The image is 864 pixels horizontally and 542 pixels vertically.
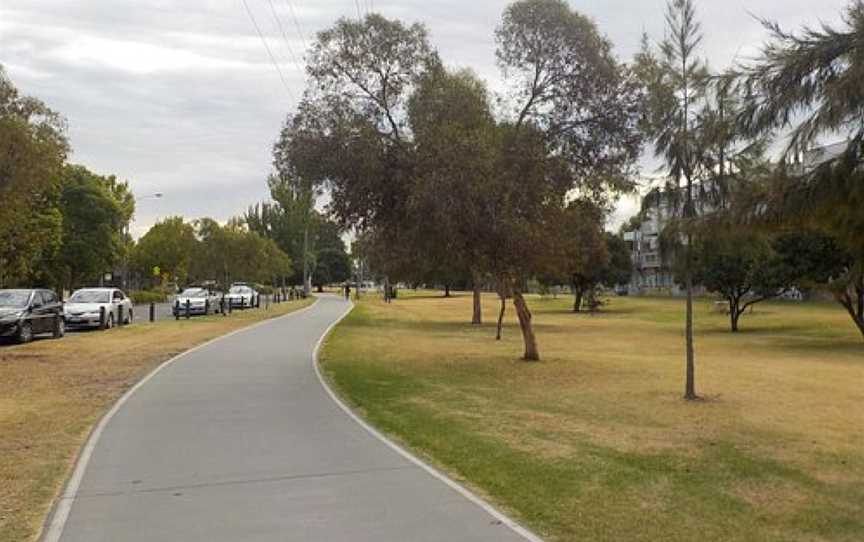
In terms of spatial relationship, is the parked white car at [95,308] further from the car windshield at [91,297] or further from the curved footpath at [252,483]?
the curved footpath at [252,483]

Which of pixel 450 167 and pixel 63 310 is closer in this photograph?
pixel 450 167

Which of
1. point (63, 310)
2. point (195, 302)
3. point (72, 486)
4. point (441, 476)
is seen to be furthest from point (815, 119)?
point (195, 302)

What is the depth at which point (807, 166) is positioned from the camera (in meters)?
8.47

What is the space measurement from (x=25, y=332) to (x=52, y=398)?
12285 millimetres

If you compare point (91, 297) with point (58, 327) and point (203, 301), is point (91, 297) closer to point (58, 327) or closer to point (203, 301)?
point (58, 327)

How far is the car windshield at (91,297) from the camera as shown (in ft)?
108

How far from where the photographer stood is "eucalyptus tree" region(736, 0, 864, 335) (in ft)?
25.5

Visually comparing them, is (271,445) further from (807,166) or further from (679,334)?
(679,334)

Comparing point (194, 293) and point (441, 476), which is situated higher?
point (194, 293)

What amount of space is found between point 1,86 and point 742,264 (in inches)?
1247

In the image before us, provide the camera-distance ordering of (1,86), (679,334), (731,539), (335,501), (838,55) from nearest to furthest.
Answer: (731,539)
(335,501)
(838,55)
(1,86)
(679,334)

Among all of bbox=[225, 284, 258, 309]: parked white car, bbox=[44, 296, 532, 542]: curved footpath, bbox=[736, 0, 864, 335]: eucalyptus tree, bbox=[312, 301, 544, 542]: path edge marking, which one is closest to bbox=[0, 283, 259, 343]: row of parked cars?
bbox=[225, 284, 258, 309]: parked white car

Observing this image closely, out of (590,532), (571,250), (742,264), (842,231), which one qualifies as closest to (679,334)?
(742,264)

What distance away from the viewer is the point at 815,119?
8094 millimetres
